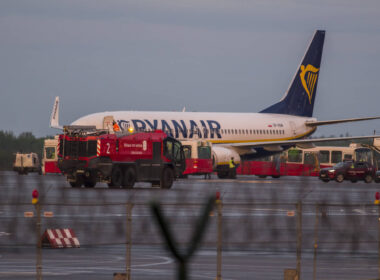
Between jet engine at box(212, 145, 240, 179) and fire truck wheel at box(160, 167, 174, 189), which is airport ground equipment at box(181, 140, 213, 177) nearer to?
jet engine at box(212, 145, 240, 179)

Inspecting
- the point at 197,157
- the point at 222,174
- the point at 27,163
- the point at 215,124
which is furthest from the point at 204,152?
the point at 27,163

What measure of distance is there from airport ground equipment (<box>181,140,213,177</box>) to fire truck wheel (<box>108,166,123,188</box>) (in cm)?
1623

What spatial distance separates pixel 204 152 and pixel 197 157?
0.81 meters

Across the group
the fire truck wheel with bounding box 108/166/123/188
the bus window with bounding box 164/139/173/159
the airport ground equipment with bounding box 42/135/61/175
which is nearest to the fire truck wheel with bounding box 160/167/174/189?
the bus window with bounding box 164/139/173/159

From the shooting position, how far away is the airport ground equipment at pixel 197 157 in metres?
55.0

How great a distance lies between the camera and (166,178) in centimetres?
3981

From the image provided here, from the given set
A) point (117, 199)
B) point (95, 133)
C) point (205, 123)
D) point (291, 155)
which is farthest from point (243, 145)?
point (117, 199)

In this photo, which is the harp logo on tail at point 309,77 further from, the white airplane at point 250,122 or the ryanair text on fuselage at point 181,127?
the ryanair text on fuselage at point 181,127

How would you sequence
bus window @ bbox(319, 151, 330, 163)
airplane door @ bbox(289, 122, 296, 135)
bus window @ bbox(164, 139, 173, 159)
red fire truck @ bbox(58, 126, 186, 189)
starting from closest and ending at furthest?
1. red fire truck @ bbox(58, 126, 186, 189)
2. bus window @ bbox(164, 139, 173, 159)
3. airplane door @ bbox(289, 122, 296, 135)
4. bus window @ bbox(319, 151, 330, 163)

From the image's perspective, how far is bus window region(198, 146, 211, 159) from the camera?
55.4m

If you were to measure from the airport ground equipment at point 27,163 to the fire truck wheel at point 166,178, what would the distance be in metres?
32.7

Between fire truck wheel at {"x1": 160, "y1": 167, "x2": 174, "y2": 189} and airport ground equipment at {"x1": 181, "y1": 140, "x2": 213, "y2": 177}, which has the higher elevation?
airport ground equipment at {"x1": 181, "y1": 140, "x2": 213, "y2": 177}

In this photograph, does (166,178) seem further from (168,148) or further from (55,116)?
(55,116)

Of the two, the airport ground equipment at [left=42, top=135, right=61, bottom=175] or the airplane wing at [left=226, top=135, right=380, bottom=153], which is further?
the airplane wing at [left=226, top=135, right=380, bottom=153]
